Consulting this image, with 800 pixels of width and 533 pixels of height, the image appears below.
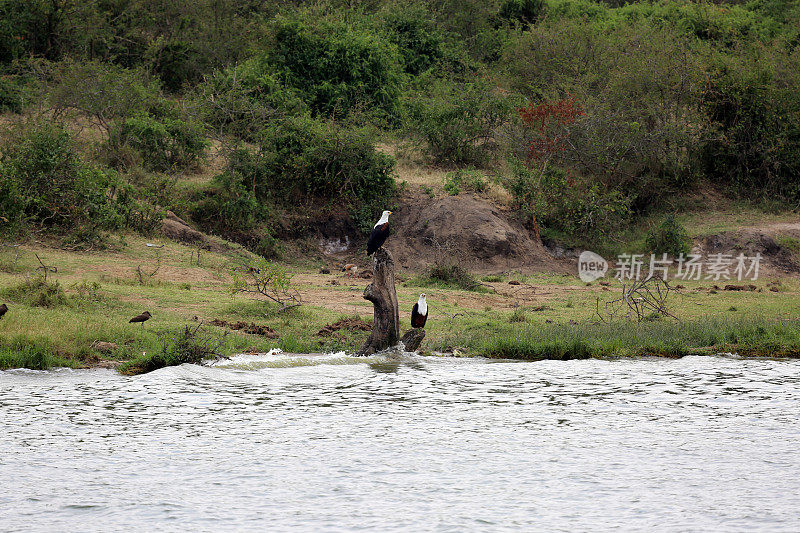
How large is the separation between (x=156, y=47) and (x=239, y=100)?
811 cm

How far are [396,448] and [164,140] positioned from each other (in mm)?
17385

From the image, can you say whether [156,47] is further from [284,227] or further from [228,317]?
[228,317]

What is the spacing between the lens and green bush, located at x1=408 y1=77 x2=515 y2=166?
27422mm

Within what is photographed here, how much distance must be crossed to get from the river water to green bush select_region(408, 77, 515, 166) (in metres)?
16.1

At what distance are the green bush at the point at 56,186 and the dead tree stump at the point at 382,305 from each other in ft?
30.0

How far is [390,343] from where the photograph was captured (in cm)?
1260

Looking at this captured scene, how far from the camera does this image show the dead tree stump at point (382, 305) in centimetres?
1218

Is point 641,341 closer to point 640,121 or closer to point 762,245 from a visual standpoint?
point 762,245

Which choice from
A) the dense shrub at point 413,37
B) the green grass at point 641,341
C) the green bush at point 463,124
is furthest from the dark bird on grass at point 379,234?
the dense shrub at point 413,37

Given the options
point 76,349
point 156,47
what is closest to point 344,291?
point 76,349

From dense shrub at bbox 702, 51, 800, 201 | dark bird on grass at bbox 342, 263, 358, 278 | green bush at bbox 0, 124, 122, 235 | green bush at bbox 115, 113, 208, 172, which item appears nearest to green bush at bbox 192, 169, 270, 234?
green bush at bbox 115, 113, 208, 172

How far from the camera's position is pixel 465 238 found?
23141 millimetres

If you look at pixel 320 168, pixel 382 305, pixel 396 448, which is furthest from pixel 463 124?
pixel 396 448

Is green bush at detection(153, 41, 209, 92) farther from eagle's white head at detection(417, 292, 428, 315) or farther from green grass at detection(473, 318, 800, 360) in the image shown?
green grass at detection(473, 318, 800, 360)
